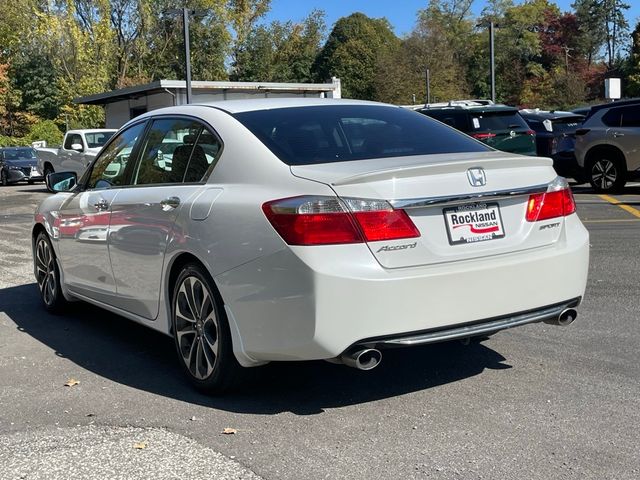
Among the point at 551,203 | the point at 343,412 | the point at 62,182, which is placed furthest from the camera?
the point at 62,182

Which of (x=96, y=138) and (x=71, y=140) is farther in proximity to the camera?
(x=71, y=140)

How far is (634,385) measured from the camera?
13.9ft

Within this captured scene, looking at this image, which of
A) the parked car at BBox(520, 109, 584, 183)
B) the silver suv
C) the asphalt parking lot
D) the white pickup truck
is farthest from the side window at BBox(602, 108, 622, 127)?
the white pickup truck

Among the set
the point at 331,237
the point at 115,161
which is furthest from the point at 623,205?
the point at 331,237

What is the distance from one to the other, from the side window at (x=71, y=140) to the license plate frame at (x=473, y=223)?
1955 cm

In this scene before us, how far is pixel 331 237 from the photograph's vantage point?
359cm

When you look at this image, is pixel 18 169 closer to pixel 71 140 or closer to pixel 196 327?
pixel 71 140

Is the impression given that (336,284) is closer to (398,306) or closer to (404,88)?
(398,306)

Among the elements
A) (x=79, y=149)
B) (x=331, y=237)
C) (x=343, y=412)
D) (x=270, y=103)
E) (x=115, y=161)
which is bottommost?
(x=343, y=412)

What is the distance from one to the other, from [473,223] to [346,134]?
3.51 ft

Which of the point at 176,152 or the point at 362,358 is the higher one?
the point at 176,152

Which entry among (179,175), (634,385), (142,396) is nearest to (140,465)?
(142,396)

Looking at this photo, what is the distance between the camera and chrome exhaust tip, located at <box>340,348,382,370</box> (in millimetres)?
3646

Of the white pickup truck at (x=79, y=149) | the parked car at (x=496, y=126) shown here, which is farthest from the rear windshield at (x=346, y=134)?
the white pickup truck at (x=79, y=149)
